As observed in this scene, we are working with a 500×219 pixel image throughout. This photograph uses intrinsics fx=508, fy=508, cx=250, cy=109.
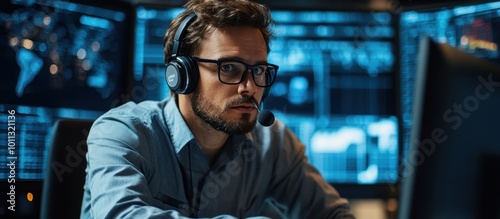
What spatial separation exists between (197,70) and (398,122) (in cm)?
81

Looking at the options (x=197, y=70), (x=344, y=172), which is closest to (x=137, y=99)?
(x=197, y=70)

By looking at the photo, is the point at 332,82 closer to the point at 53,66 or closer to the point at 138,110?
the point at 138,110

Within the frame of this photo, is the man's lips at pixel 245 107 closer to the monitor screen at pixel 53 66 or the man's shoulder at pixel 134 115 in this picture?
the man's shoulder at pixel 134 115

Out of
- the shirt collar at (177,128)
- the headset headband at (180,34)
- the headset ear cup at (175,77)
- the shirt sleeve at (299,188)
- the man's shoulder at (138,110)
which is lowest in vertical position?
the shirt sleeve at (299,188)

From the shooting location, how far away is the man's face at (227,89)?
1123mm

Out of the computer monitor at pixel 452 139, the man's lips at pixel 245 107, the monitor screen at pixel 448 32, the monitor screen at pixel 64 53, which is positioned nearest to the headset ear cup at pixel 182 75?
the man's lips at pixel 245 107

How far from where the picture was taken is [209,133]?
3.95ft

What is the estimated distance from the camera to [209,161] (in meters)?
1.21

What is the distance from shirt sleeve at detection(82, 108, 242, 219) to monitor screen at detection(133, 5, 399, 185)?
0.59 metres

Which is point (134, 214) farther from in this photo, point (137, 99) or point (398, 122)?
point (398, 122)

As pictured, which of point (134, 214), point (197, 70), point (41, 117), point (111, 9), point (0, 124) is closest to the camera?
point (134, 214)

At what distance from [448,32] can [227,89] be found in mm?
823

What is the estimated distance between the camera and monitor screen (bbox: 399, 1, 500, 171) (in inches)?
58.5

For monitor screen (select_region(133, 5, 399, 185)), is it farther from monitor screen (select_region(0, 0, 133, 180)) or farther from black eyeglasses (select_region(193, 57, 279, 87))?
black eyeglasses (select_region(193, 57, 279, 87))
